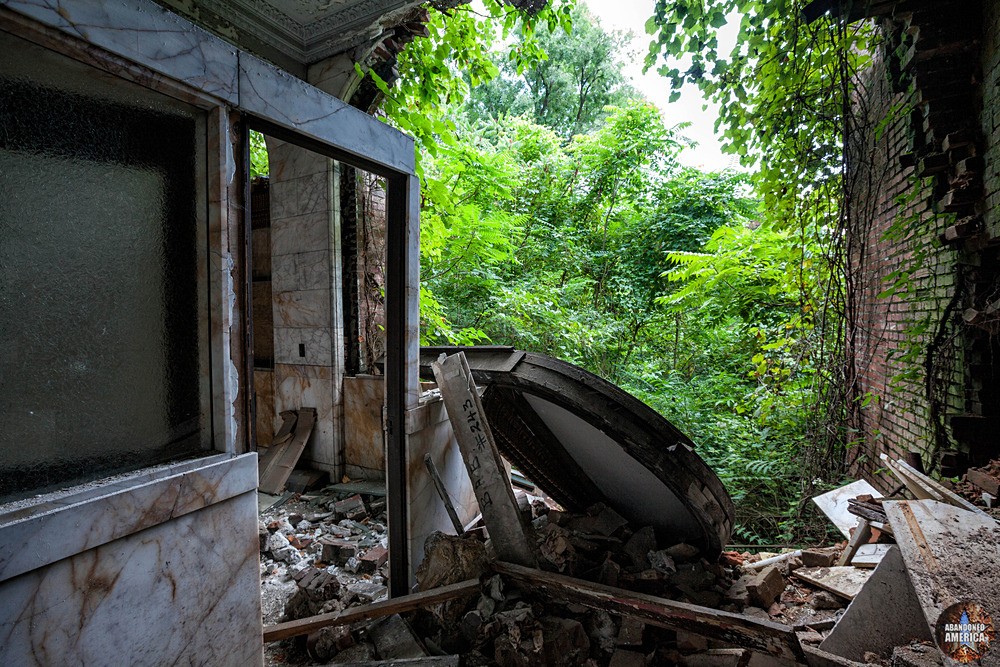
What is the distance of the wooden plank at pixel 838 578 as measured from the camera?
271 centimetres

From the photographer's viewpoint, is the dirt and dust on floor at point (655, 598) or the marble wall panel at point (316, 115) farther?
the dirt and dust on floor at point (655, 598)

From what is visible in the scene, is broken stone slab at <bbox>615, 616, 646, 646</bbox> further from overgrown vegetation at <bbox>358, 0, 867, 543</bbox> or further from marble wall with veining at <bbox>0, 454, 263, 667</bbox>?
overgrown vegetation at <bbox>358, 0, 867, 543</bbox>

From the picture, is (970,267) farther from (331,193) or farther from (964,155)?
(331,193)

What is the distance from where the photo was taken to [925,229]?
352 centimetres

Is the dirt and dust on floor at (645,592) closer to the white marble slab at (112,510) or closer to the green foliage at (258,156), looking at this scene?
the white marble slab at (112,510)

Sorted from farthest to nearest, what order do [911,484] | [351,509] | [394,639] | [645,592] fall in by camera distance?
[351,509], [911,484], [645,592], [394,639]

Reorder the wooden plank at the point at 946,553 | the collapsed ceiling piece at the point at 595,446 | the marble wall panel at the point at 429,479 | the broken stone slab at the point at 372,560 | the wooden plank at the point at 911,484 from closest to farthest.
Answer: the wooden plank at the point at 946,553, the collapsed ceiling piece at the point at 595,446, the wooden plank at the point at 911,484, the marble wall panel at the point at 429,479, the broken stone slab at the point at 372,560

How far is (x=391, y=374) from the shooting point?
3268 mm

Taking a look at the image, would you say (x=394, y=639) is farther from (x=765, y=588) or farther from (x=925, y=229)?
(x=925, y=229)

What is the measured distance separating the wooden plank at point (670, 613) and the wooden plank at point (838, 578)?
2.57ft

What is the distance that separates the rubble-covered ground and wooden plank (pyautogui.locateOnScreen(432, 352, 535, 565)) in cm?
19

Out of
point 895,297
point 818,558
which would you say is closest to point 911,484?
point 818,558

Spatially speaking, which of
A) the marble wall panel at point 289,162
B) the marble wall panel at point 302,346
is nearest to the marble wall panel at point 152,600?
the marble wall panel at point 302,346

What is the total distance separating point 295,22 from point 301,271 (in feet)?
8.51
